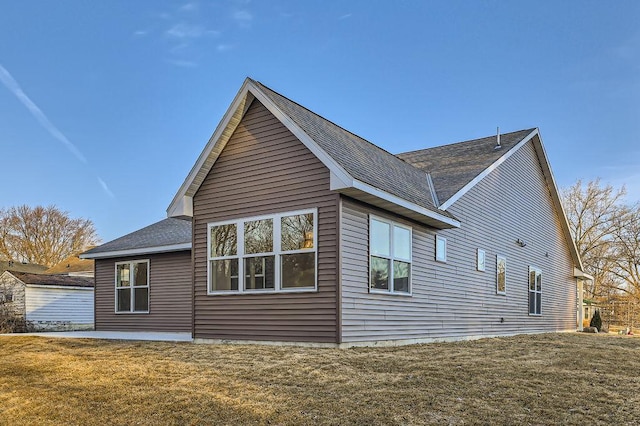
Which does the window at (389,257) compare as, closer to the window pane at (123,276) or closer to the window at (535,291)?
the window at (535,291)

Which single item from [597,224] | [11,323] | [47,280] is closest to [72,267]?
[47,280]

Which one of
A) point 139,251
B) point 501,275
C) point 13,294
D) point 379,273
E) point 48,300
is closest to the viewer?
point 379,273

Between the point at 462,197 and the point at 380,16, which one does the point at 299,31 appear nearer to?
the point at 380,16

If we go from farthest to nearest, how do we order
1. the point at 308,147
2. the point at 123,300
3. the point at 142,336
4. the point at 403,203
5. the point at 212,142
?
the point at 123,300 → the point at 142,336 → the point at 212,142 → the point at 403,203 → the point at 308,147

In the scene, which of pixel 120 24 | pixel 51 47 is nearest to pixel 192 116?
pixel 120 24

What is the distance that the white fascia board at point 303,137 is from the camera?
29.5ft

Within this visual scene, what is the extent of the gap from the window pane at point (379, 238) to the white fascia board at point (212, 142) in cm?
346

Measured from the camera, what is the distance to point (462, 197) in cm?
1355

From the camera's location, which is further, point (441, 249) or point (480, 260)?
point (480, 260)

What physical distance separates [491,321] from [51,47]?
18.1 m

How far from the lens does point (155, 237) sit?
54.6 ft

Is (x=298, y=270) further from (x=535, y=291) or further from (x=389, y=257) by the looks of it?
(x=535, y=291)

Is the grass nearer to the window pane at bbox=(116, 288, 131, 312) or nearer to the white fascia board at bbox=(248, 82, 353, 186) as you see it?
the white fascia board at bbox=(248, 82, 353, 186)

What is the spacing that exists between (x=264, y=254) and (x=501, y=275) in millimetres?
8646
